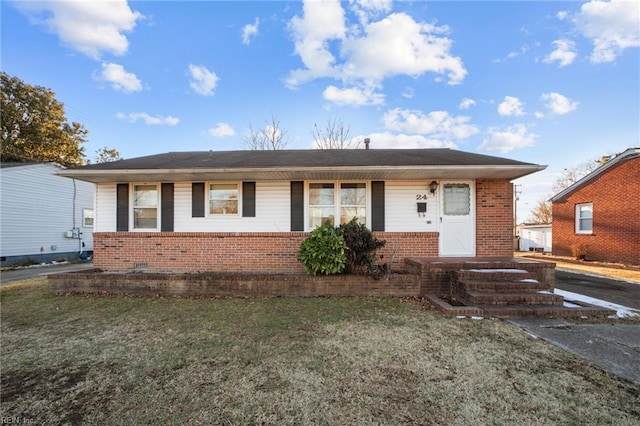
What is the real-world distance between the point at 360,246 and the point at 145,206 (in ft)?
19.7

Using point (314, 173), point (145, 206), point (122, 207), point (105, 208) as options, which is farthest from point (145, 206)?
point (314, 173)

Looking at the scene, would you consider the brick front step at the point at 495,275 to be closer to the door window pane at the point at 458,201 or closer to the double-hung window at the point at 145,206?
the door window pane at the point at 458,201

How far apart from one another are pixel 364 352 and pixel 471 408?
1.33 meters

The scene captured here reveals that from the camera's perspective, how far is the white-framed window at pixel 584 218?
1345 centimetres

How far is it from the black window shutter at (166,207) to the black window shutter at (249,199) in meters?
2.04

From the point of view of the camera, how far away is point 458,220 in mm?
7449

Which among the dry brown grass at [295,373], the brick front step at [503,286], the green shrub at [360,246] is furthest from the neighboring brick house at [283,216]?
the dry brown grass at [295,373]

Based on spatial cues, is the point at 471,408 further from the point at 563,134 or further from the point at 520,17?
the point at 563,134

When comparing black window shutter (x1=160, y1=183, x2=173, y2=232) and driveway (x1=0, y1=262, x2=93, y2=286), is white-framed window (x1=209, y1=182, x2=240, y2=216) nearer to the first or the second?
black window shutter (x1=160, y1=183, x2=173, y2=232)

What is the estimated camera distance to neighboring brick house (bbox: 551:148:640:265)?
1137cm

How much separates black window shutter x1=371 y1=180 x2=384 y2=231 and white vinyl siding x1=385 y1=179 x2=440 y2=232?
0.14m

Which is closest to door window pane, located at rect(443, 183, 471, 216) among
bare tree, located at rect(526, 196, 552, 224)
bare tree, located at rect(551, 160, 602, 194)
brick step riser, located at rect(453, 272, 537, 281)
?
brick step riser, located at rect(453, 272, 537, 281)

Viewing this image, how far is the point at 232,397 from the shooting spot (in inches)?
99.5

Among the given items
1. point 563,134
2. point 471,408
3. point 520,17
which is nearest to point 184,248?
point 471,408
